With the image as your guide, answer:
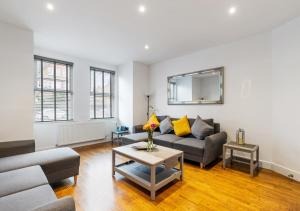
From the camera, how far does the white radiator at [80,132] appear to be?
4206 millimetres

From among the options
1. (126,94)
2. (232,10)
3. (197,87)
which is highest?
(232,10)

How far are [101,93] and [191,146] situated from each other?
3.48 metres

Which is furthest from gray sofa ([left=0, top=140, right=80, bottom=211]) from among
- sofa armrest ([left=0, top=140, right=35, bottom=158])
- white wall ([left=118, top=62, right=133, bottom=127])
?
white wall ([left=118, top=62, right=133, bottom=127])

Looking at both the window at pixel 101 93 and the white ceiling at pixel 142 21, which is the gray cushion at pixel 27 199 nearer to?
the white ceiling at pixel 142 21

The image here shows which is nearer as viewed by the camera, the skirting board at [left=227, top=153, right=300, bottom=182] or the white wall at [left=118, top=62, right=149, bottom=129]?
the skirting board at [left=227, top=153, right=300, bottom=182]

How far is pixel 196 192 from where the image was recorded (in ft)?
7.35

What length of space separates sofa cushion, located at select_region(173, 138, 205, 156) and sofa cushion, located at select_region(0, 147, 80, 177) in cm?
200

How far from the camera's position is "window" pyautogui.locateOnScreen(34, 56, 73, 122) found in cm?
399

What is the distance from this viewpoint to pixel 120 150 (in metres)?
2.68

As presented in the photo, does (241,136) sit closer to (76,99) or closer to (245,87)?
(245,87)

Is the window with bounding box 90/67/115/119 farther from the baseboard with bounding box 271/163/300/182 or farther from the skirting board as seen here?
the baseboard with bounding box 271/163/300/182

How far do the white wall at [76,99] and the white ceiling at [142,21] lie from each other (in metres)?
0.60

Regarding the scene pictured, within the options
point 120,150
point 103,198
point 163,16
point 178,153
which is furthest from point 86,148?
point 163,16

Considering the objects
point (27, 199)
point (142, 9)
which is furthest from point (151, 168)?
point (142, 9)
